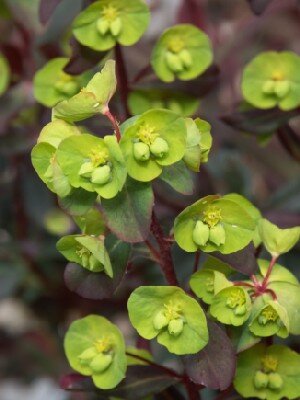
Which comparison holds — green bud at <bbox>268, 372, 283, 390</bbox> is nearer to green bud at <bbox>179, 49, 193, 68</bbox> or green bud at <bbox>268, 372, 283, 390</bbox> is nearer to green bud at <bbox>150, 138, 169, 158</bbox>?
green bud at <bbox>150, 138, 169, 158</bbox>

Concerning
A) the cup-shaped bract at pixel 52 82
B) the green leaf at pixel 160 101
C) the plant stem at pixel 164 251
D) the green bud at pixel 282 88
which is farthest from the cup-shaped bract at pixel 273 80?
the plant stem at pixel 164 251

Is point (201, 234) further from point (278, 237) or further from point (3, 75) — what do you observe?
point (3, 75)

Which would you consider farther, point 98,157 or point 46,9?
point 46,9

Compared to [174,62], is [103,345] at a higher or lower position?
lower

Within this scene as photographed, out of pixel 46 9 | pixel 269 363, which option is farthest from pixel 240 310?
pixel 46 9

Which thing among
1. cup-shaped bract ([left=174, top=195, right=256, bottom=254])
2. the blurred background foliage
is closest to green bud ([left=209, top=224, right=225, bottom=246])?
cup-shaped bract ([left=174, top=195, right=256, bottom=254])

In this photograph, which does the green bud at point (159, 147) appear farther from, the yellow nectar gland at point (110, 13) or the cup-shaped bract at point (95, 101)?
the yellow nectar gland at point (110, 13)
